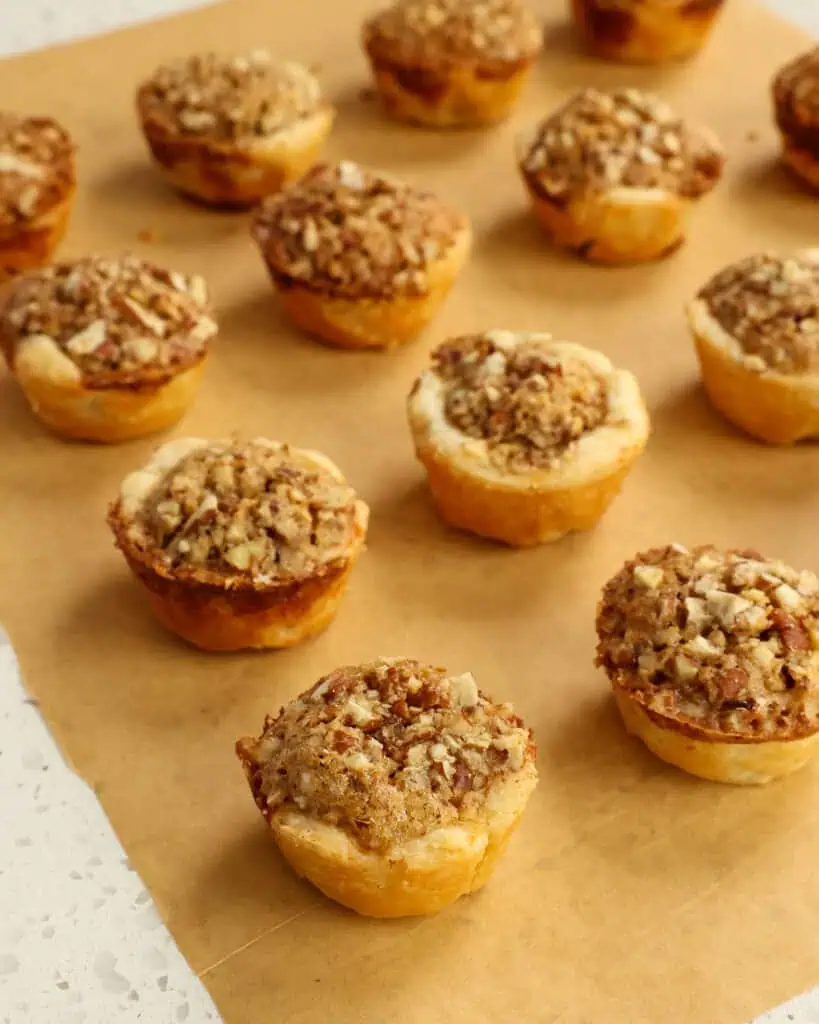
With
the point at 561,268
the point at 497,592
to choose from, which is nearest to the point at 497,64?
the point at 561,268

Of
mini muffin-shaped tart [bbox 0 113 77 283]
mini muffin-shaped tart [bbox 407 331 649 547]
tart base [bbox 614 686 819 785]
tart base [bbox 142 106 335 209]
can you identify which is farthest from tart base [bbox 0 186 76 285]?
tart base [bbox 614 686 819 785]

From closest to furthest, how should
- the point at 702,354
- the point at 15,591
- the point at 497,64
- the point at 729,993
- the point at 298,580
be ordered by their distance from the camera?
the point at 729,993
the point at 298,580
the point at 15,591
the point at 702,354
the point at 497,64

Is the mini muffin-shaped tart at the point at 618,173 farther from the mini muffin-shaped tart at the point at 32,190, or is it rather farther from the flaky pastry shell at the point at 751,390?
the mini muffin-shaped tart at the point at 32,190

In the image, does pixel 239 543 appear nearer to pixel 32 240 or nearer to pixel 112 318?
pixel 112 318

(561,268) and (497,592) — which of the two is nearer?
(497,592)

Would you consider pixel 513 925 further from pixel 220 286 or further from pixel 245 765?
pixel 220 286

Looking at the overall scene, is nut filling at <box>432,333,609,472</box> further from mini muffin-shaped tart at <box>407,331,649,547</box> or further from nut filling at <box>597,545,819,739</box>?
nut filling at <box>597,545,819,739</box>

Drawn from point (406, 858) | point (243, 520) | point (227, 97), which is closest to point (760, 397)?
point (243, 520)
